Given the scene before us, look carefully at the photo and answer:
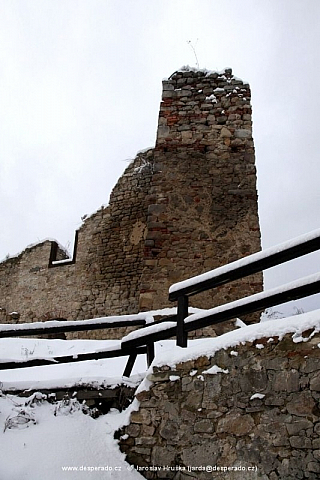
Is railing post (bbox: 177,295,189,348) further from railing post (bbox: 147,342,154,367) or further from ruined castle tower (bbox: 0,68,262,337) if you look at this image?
ruined castle tower (bbox: 0,68,262,337)

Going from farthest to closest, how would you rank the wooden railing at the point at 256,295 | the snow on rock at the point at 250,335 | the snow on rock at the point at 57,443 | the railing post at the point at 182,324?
the railing post at the point at 182,324 < the snow on rock at the point at 57,443 < the wooden railing at the point at 256,295 < the snow on rock at the point at 250,335

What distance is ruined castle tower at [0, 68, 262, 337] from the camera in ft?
26.9

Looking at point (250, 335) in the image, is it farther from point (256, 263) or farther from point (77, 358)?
point (77, 358)

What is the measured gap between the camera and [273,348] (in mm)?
3143

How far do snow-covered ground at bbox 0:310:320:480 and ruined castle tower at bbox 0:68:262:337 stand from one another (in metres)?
3.79

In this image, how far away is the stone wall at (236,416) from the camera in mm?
2920

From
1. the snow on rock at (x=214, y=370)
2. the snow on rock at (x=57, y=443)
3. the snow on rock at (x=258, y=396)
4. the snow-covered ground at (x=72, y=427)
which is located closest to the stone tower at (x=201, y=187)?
the snow-covered ground at (x=72, y=427)

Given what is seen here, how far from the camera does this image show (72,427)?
3795mm

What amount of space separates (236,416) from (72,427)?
1.40m

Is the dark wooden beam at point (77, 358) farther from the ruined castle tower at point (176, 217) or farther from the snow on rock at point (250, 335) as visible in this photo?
the ruined castle tower at point (176, 217)

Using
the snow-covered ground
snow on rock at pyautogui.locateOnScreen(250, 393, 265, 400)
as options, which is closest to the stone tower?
the snow-covered ground

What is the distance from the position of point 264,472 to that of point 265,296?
1122 mm

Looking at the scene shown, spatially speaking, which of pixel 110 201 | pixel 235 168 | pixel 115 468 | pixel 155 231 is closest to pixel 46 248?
pixel 110 201

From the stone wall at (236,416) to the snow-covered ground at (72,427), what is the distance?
0.07m
